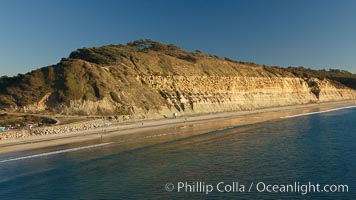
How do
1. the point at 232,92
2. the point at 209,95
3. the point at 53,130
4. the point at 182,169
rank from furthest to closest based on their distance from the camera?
the point at 232,92
the point at 209,95
the point at 53,130
the point at 182,169

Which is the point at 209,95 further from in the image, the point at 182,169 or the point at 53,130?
the point at 182,169

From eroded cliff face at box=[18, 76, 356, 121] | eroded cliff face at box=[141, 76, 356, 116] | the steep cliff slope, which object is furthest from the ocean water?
eroded cliff face at box=[141, 76, 356, 116]

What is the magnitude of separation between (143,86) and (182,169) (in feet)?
122

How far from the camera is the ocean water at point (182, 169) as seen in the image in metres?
15.2

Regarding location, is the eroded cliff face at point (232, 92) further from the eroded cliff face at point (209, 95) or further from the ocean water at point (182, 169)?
the ocean water at point (182, 169)

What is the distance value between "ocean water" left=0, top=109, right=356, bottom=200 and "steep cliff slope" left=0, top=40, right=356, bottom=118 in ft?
55.1

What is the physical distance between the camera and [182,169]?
1944cm

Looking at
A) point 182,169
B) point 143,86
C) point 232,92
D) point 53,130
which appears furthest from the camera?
point 232,92

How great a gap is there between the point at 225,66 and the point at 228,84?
27.0ft

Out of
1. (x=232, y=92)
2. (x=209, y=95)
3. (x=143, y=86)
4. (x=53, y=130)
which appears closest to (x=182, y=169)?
(x=53, y=130)

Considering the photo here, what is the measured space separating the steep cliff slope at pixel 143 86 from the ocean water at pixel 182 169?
16792mm

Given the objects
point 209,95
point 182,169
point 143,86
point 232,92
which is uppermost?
point 143,86

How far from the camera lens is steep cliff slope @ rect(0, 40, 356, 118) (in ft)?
147

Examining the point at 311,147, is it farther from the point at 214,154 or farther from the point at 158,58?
the point at 158,58
